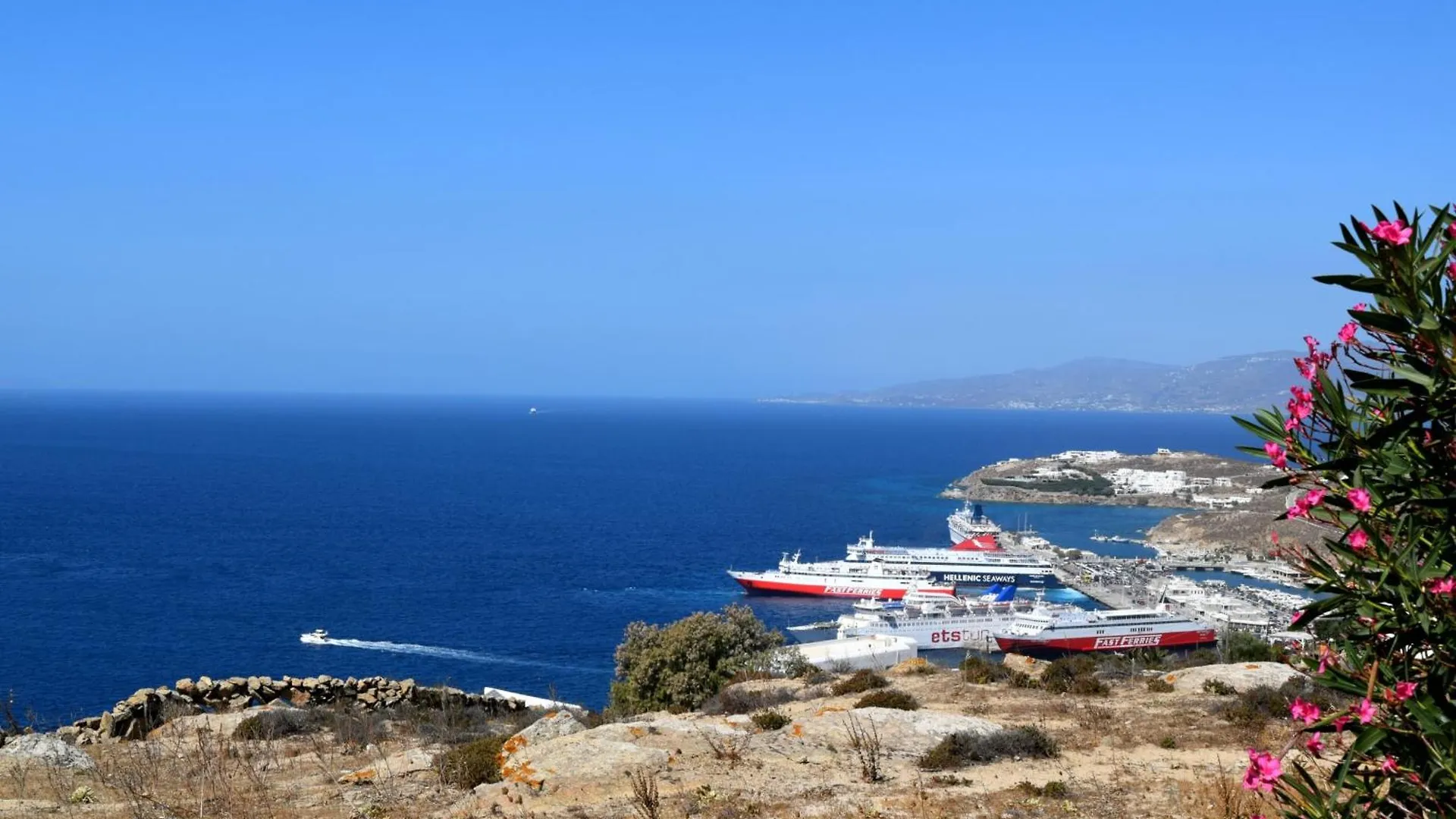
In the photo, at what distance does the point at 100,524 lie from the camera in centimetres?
7712

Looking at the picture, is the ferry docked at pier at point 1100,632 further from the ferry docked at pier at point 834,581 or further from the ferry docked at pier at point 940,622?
the ferry docked at pier at point 834,581

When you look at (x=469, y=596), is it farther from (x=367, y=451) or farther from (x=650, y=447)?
(x=650, y=447)

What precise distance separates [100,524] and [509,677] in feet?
162

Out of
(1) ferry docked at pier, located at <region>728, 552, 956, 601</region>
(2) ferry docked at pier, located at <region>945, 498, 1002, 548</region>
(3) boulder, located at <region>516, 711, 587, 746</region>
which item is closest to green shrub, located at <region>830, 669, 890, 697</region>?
(3) boulder, located at <region>516, 711, 587, 746</region>

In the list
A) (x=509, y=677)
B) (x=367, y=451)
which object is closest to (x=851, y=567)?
(x=509, y=677)

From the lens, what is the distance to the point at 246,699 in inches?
760

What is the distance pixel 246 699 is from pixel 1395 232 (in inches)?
782

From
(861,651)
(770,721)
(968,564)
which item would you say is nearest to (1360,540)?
(770,721)

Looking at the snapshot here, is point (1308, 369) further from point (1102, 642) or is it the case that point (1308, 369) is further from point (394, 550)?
point (394, 550)

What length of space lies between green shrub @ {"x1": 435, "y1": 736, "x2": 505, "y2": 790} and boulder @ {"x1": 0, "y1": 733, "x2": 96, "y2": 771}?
451cm

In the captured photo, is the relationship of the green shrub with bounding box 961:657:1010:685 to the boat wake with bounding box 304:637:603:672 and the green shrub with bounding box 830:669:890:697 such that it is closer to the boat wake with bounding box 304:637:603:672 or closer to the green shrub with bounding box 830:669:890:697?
the green shrub with bounding box 830:669:890:697

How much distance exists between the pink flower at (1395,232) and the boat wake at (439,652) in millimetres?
43517

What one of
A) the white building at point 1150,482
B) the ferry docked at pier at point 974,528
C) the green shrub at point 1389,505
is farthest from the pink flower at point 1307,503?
the white building at point 1150,482

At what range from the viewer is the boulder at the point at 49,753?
13.0m
